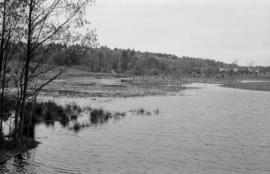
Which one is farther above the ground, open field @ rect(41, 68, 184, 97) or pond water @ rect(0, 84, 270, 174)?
open field @ rect(41, 68, 184, 97)

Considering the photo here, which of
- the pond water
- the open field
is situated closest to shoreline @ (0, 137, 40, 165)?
the pond water

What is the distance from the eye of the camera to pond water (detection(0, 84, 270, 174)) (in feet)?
72.6

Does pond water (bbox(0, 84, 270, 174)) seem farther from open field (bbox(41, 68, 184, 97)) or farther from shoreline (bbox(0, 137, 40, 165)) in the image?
open field (bbox(41, 68, 184, 97))

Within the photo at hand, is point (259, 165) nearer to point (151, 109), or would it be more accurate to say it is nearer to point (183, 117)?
point (183, 117)

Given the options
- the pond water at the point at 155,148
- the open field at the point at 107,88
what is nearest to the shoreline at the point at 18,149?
the pond water at the point at 155,148

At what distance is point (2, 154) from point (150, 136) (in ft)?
44.1

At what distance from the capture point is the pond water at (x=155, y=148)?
872 inches

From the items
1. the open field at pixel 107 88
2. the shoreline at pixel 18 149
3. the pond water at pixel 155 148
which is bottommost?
the pond water at pixel 155 148

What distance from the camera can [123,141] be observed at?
29391 millimetres

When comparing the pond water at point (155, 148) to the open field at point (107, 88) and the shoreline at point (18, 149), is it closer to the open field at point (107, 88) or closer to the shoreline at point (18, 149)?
the shoreline at point (18, 149)

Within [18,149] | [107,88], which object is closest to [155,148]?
[18,149]

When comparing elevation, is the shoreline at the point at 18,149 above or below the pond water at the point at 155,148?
above

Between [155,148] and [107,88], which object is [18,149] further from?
[107,88]

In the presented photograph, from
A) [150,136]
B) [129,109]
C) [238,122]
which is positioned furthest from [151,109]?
[150,136]
